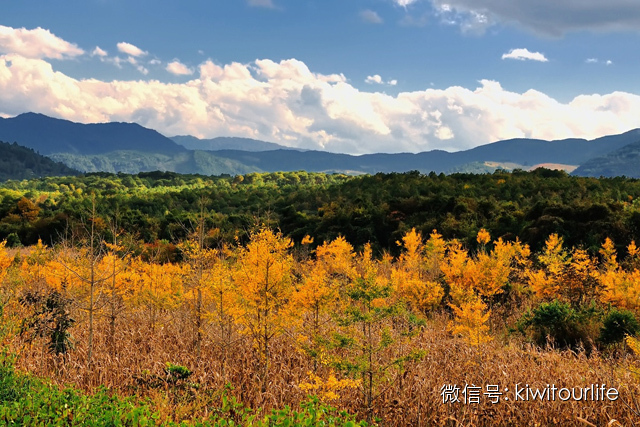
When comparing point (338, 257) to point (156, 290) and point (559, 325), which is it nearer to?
point (156, 290)

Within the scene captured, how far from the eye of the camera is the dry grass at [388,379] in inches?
219

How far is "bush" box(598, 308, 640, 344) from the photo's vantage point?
8938 millimetres

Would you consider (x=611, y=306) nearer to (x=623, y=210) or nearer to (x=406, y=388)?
(x=406, y=388)

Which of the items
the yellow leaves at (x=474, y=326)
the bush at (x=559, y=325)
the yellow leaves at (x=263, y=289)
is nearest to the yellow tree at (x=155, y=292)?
the yellow leaves at (x=263, y=289)

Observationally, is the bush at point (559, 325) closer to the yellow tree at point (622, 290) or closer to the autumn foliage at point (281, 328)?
the autumn foliage at point (281, 328)

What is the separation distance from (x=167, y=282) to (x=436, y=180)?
35.6m

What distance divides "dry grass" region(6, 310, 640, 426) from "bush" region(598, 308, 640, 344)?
2.36 feet

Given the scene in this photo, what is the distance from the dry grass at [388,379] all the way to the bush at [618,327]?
0.72 m

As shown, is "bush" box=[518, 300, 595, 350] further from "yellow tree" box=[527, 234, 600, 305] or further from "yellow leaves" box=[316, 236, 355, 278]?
"yellow leaves" box=[316, 236, 355, 278]

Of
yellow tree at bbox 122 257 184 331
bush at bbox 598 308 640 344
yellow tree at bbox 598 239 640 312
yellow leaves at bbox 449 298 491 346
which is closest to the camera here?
yellow leaves at bbox 449 298 491 346

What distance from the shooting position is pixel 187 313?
35.7 feet

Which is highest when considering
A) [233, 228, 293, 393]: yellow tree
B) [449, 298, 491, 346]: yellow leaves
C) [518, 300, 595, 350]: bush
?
[233, 228, 293, 393]: yellow tree

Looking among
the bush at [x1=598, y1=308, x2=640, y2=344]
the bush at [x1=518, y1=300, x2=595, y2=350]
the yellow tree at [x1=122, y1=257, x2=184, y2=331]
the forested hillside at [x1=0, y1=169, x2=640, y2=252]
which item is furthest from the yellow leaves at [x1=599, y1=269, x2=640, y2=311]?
the yellow tree at [x1=122, y1=257, x2=184, y2=331]

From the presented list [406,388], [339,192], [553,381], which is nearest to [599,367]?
[553,381]
